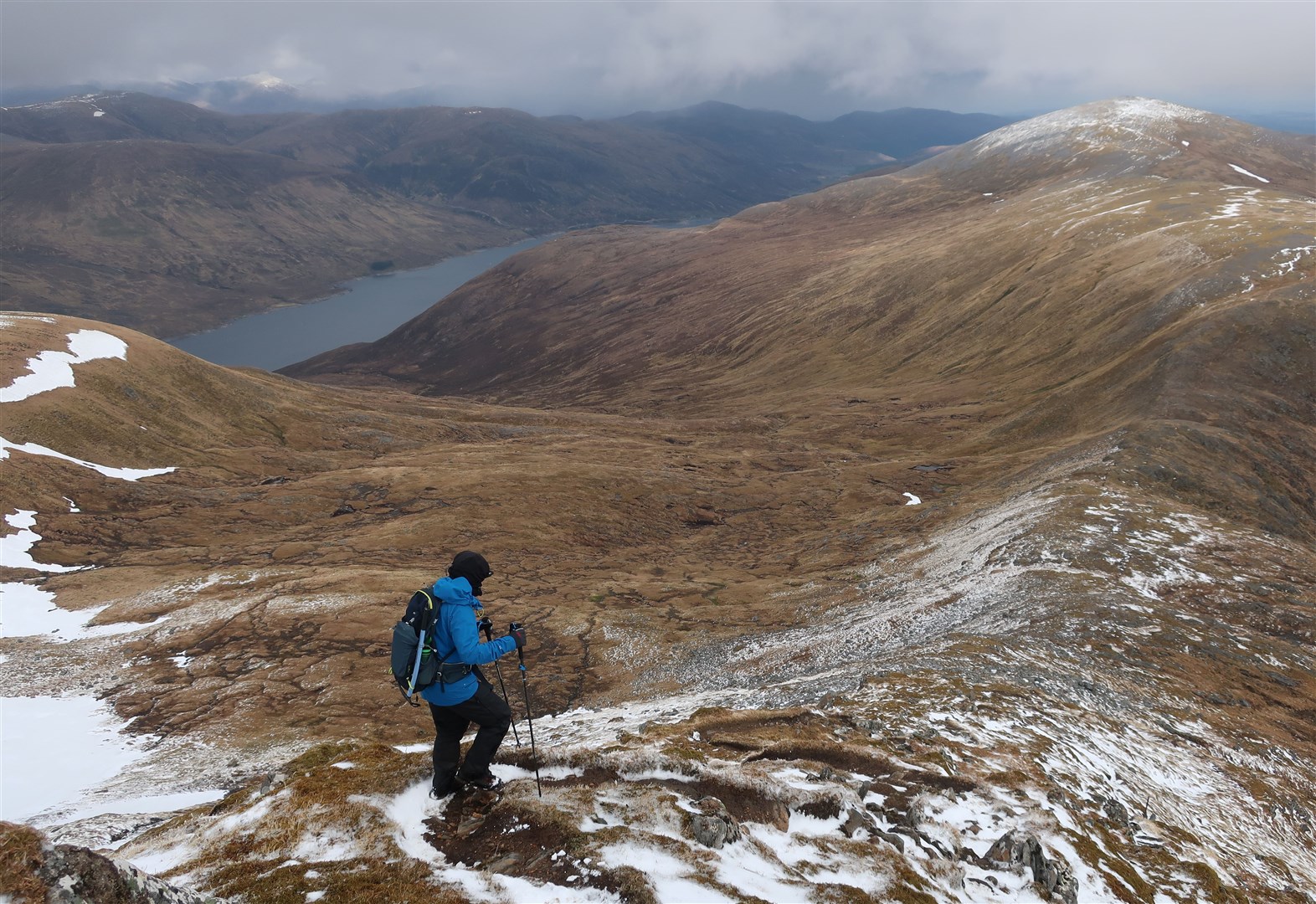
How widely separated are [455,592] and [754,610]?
30.2 metres

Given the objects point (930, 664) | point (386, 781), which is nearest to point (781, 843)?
point (386, 781)

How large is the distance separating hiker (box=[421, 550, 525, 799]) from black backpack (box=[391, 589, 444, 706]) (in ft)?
0.42

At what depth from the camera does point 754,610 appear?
39.6 metres

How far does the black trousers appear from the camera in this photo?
11961 millimetres

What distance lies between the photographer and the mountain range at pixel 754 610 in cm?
1216

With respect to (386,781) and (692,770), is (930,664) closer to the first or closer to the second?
(692,770)

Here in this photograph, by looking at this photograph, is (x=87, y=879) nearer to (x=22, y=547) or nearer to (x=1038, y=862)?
(x=1038, y=862)

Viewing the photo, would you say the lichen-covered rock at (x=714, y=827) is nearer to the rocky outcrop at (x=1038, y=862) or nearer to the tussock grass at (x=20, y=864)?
the rocky outcrop at (x=1038, y=862)

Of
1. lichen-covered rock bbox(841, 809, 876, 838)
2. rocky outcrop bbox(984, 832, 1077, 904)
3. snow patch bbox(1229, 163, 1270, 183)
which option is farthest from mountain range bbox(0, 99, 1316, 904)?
snow patch bbox(1229, 163, 1270, 183)

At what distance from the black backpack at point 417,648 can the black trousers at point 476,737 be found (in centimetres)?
88

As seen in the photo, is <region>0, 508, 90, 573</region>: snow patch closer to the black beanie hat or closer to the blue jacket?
the blue jacket

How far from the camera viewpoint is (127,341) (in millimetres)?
77125

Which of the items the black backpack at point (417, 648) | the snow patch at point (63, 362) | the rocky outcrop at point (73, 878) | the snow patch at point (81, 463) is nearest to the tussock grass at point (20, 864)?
the rocky outcrop at point (73, 878)

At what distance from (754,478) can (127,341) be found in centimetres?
6858
